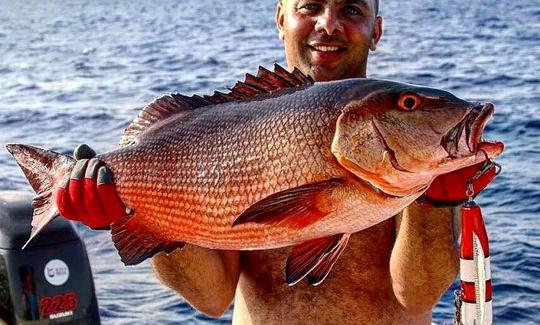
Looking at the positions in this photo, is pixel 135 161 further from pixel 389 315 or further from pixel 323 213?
pixel 389 315

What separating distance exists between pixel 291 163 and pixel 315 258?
0.96 feet

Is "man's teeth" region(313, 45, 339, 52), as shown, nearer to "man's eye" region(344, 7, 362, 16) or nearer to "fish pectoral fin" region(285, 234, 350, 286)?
"man's eye" region(344, 7, 362, 16)

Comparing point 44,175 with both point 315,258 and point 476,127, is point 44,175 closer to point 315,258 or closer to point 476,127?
point 315,258

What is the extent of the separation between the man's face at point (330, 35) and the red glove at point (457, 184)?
→ 101 cm

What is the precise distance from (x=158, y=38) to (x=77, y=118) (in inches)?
614

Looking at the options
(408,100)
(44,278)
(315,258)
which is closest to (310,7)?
(408,100)

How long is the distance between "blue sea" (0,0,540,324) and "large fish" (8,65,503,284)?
4.16 m

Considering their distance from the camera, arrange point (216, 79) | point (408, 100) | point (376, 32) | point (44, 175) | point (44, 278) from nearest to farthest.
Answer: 1. point (408, 100)
2. point (44, 175)
3. point (376, 32)
4. point (44, 278)
5. point (216, 79)

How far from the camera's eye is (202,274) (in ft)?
12.2

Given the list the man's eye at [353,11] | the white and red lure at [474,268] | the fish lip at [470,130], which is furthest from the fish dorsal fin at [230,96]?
the man's eye at [353,11]

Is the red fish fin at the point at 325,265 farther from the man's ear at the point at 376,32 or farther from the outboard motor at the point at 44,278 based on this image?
the outboard motor at the point at 44,278

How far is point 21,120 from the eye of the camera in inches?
628

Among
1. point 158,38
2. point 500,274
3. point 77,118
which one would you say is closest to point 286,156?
point 500,274

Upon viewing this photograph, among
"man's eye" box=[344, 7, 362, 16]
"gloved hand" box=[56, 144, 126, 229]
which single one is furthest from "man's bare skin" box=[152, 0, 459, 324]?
"gloved hand" box=[56, 144, 126, 229]
